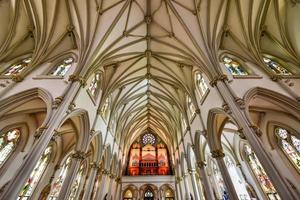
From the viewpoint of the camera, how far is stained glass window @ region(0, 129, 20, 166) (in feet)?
30.3

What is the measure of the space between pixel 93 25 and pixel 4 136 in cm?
846

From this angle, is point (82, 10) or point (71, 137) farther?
point (71, 137)

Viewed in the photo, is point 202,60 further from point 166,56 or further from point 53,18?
point 53,18

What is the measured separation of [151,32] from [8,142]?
1158 cm

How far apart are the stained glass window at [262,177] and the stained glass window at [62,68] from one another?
1280 centimetres

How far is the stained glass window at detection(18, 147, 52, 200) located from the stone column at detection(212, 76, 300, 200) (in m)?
11.2

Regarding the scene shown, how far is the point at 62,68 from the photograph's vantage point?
10.2 m

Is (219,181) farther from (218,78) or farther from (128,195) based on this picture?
(128,195)

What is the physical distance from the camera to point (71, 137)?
1398cm

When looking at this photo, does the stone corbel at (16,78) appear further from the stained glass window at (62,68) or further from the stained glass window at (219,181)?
the stained glass window at (219,181)

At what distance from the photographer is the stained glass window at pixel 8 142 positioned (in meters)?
9.23

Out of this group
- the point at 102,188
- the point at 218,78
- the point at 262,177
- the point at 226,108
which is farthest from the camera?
the point at 102,188

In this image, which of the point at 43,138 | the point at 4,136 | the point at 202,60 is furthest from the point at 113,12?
the point at 4,136

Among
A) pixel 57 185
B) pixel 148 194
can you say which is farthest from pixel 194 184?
pixel 57 185
